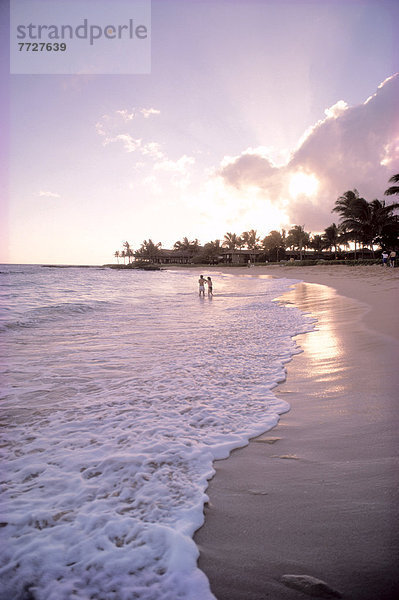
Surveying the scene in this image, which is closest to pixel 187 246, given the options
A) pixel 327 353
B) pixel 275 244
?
pixel 275 244

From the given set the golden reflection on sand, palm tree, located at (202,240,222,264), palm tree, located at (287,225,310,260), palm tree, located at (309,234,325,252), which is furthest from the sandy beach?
palm tree, located at (202,240,222,264)

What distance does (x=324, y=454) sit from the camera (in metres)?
2.35

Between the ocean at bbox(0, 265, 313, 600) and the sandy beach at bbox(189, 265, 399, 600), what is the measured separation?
0.15 metres

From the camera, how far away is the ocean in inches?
59.6

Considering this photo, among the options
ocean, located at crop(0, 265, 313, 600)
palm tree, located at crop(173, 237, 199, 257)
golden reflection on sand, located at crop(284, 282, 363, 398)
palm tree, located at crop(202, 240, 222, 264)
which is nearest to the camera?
ocean, located at crop(0, 265, 313, 600)

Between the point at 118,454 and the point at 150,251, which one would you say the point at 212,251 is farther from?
the point at 118,454

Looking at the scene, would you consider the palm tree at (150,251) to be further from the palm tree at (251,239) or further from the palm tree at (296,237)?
the palm tree at (296,237)

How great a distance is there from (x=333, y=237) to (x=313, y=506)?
82.5 metres

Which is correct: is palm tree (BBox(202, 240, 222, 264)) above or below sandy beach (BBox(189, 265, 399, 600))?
above

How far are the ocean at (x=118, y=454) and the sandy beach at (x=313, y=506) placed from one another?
0.15 m

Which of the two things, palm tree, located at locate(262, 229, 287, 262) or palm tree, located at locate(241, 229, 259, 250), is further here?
palm tree, located at locate(241, 229, 259, 250)

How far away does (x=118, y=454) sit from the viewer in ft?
7.95

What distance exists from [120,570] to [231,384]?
257 centimetres

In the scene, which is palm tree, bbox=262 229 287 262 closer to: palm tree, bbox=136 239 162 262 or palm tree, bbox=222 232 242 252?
palm tree, bbox=222 232 242 252
